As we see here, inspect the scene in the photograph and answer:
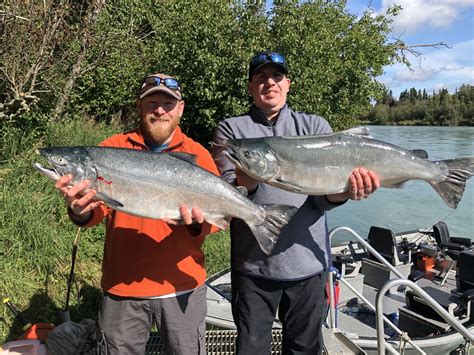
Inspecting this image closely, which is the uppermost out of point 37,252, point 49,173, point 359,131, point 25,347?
point 359,131

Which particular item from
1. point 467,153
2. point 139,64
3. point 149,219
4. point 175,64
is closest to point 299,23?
point 175,64

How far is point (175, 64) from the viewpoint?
11672mm

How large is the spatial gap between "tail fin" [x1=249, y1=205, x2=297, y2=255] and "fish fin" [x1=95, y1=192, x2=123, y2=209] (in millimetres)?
948

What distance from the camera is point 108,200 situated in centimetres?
273

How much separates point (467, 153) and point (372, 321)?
29.8m

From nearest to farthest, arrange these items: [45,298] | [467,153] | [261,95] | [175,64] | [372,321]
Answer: [261,95]
[45,298]
[372,321]
[175,64]
[467,153]

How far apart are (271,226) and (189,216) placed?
592mm

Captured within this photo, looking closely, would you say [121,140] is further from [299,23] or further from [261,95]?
[299,23]

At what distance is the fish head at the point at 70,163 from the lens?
2.73 meters

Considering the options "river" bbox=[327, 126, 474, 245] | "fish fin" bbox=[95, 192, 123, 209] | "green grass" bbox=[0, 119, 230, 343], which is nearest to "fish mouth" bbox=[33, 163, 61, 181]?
"fish fin" bbox=[95, 192, 123, 209]

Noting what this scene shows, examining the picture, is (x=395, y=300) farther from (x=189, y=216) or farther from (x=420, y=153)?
(x=189, y=216)

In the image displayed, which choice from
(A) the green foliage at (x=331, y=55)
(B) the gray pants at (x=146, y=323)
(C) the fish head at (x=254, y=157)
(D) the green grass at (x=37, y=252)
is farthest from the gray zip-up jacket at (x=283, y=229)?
(A) the green foliage at (x=331, y=55)

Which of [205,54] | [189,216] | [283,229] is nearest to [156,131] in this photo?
[189,216]

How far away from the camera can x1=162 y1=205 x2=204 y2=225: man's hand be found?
284 centimetres
